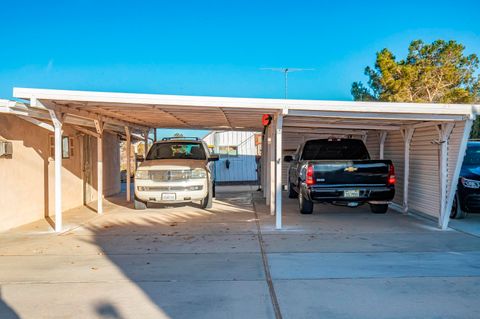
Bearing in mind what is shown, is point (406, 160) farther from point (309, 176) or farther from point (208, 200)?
point (208, 200)

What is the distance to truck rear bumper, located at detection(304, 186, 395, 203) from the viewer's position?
9.07 m

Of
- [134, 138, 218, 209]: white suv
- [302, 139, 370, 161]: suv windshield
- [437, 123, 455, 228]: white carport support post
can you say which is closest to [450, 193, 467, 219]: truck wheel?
[437, 123, 455, 228]: white carport support post

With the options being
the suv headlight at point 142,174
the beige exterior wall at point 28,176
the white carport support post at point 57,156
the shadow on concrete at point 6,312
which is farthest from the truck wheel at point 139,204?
the shadow on concrete at point 6,312

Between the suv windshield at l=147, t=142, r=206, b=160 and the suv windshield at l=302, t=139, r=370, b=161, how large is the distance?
291cm

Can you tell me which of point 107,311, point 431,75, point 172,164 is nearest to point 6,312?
point 107,311

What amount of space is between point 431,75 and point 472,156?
16.3 meters

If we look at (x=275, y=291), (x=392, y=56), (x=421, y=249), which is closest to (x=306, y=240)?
(x=421, y=249)

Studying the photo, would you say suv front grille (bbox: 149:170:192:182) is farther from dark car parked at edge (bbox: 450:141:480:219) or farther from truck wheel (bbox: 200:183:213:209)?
dark car parked at edge (bbox: 450:141:480:219)

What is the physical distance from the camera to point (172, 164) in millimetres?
10320

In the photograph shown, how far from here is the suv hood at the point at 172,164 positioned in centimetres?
1017

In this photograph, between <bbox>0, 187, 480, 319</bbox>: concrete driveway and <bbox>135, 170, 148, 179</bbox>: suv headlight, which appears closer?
<bbox>0, 187, 480, 319</bbox>: concrete driveway

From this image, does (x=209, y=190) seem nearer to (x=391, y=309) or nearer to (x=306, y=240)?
(x=306, y=240)

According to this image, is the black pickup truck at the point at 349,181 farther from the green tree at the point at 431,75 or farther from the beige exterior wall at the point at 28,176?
the green tree at the point at 431,75

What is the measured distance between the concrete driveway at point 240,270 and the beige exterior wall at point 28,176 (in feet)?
2.04
